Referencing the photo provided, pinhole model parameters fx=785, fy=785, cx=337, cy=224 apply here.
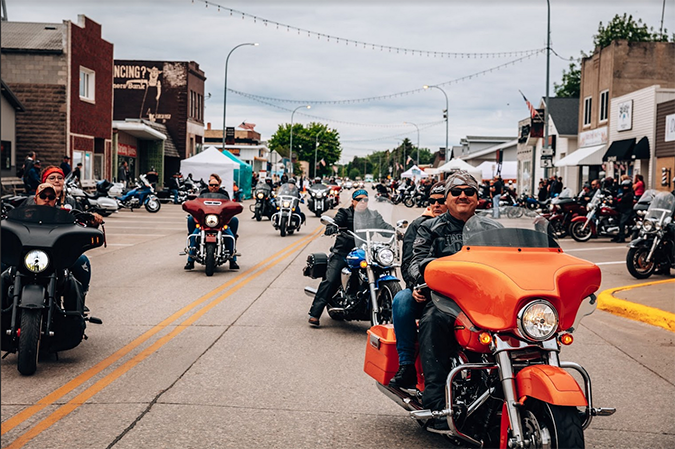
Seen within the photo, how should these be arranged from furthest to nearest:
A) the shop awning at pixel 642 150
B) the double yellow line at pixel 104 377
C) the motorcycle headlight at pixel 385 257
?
1. the shop awning at pixel 642 150
2. the motorcycle headlight at pixel 385 257
3. the double yellow line at pixel 104 377

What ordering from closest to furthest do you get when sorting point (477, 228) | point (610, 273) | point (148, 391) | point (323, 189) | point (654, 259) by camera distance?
point (477, 228)
point (148, 391)
point (654, 259)
point (610, 273)
point (323, 189)

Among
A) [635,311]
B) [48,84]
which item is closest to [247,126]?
[48,84]

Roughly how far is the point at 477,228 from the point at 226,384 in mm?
2805

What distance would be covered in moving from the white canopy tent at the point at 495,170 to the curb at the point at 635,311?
49935 mm

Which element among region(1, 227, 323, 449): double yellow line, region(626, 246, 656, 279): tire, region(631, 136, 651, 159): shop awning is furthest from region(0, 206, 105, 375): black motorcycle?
region(631, 136, 651, 159): shop awning

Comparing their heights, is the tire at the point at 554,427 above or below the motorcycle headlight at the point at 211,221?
below

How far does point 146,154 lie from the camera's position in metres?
53.3

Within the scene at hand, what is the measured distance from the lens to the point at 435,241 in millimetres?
5098

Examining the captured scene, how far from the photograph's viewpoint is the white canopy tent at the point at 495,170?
203 ft

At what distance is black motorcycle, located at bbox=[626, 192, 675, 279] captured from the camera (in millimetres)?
14094

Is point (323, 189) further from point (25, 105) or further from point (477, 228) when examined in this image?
point (477, 228)

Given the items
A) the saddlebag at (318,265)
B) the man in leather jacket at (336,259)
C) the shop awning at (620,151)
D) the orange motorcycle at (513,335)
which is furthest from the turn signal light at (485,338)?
the shop awning at (620,151)

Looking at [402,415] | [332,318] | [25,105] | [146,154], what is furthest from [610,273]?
[146,154]

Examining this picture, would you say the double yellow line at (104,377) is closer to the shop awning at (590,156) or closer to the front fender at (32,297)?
the front fender at (32,297)
